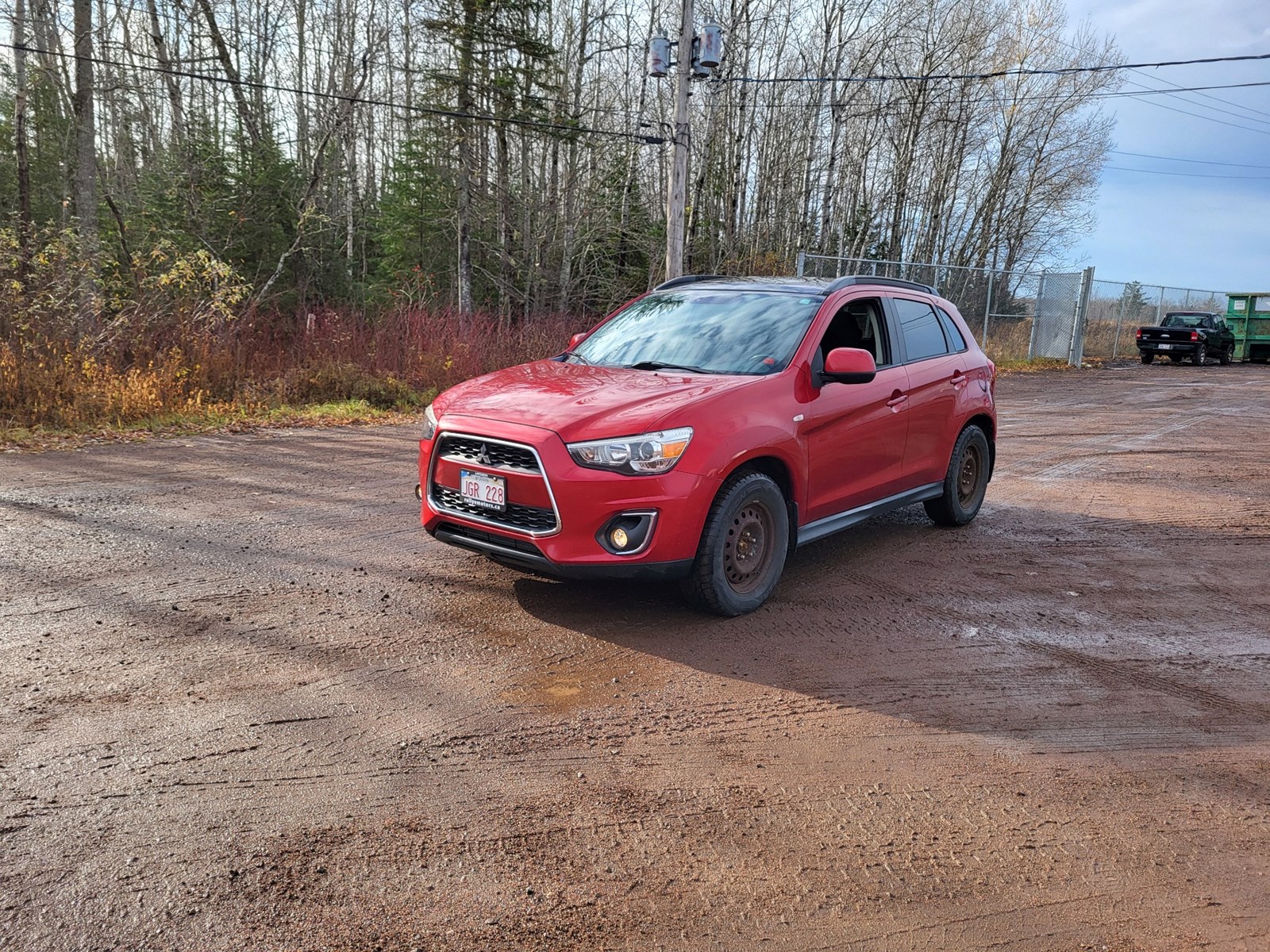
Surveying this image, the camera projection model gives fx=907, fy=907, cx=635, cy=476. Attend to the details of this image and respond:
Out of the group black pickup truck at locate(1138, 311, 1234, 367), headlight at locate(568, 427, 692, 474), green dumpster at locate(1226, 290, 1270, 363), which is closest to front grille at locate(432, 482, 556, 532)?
headlight at locate(568, 427, 692, 474)

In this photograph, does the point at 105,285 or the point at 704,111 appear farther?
the point at 704,111

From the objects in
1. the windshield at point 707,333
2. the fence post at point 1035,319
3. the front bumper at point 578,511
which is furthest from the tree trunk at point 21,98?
the fence post at point 1035,319

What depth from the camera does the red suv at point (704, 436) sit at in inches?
177

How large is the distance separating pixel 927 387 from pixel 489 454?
133 inches

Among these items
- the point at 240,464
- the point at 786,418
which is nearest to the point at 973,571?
the point at 786,418

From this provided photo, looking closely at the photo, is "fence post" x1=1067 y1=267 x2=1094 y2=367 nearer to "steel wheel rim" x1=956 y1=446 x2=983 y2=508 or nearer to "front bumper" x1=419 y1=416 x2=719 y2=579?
"steel wheel rim" x1=956 y1=446 x2=983 y2=508

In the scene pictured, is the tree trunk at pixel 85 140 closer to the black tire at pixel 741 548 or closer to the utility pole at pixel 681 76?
the utility pole at pixel 681 76

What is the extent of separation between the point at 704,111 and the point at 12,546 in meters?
28.7

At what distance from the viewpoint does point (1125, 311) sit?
32906 mm

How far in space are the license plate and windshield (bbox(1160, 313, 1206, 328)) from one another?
31117 millimetres

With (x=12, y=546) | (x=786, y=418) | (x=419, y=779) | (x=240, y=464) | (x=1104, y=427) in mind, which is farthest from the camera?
(x=1104, y=427)

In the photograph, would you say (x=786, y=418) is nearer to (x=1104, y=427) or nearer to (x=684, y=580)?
(x=684, y=580)

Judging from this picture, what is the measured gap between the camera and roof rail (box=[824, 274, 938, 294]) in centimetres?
590

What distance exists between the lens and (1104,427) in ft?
45.8
